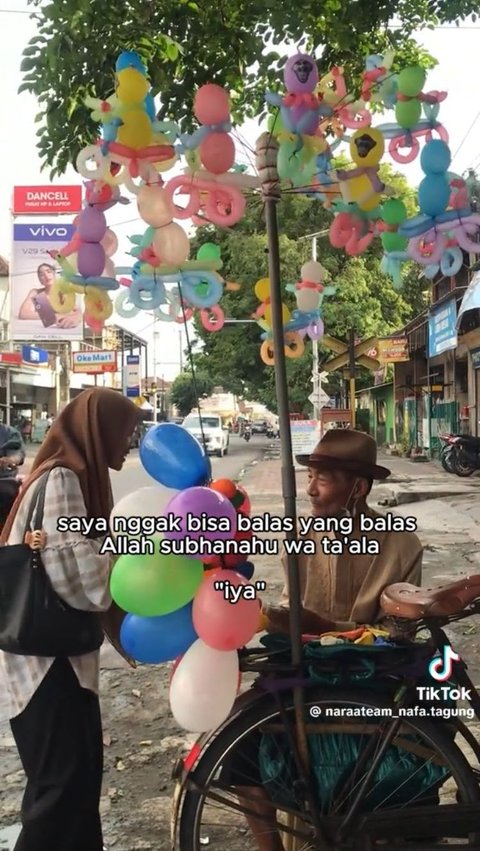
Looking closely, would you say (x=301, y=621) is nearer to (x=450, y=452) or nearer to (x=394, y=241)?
(x=394, y=241)

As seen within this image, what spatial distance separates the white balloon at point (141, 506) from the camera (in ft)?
6.27

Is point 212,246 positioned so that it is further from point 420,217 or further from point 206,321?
point 420,217

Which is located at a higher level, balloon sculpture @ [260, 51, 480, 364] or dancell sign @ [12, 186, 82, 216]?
dancell sign @ [12, 186, 82, 216]

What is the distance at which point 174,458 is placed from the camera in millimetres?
1997

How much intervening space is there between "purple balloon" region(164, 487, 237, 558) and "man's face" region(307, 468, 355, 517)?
0.52 m

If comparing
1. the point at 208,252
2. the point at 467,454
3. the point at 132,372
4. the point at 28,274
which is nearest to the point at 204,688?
the point at 208,252

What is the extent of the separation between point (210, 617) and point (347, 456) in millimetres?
719

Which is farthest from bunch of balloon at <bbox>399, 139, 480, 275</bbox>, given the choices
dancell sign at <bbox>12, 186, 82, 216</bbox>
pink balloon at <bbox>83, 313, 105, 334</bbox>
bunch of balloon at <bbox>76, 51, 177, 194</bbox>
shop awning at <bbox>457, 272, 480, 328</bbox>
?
dancell sign at <bbox>12, 186, 82, 216</bbox>

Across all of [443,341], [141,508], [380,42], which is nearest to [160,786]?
[141,508]

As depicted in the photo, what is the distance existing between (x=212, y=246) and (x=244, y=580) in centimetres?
128

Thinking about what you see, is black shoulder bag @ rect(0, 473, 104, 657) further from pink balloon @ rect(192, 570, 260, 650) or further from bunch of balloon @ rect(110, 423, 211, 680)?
pink balloon @ rect(192, 570, 260, 650)

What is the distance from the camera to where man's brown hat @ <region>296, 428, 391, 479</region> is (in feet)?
7.47

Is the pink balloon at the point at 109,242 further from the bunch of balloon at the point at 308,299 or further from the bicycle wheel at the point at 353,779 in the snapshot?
the bicycle wheel at the point at 353,779

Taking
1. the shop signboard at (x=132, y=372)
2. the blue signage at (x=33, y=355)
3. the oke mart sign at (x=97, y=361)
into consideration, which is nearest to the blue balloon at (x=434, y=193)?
the oke mart sign at (x=97, y=361)
